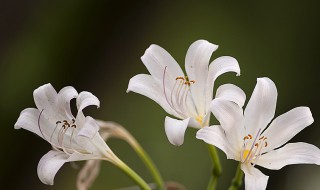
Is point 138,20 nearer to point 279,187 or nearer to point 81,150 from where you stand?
point 279,187

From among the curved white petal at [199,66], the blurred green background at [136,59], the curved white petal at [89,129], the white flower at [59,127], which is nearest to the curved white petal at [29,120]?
the white flower at [59,127]

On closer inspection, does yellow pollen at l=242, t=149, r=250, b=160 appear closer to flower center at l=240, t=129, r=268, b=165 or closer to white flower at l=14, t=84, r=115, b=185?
flower center at l=240, t=129, r=268, b=165

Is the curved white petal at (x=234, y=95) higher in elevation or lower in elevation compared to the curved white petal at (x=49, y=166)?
higher

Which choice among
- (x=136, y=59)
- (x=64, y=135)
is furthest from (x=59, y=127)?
(x=136, y=59)

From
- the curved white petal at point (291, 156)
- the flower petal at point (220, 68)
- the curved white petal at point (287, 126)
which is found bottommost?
the curved white petal at point (291, 156)

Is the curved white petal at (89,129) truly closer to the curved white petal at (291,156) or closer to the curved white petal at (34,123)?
the curved white petal at (34,123)

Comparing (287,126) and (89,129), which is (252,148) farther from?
(89,129)
